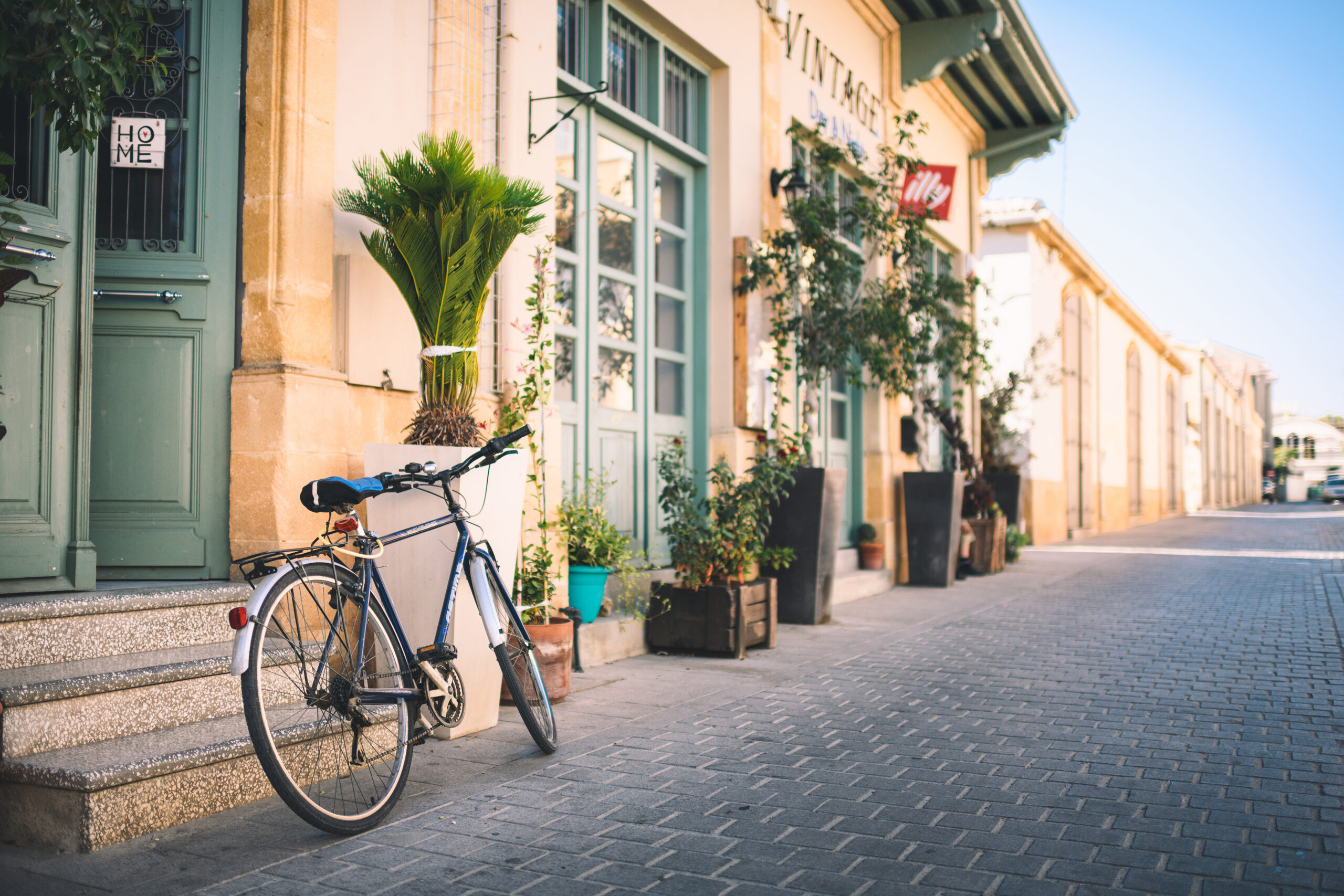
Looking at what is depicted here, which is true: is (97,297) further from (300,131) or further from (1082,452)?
(1082,452)

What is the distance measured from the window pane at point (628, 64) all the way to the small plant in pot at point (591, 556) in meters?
2.81

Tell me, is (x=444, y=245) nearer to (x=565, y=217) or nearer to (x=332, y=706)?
(x=332, y=706)

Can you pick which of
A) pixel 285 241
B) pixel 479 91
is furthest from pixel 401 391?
pixel 479 91

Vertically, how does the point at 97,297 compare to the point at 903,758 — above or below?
above

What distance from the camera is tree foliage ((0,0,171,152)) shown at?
2.83m

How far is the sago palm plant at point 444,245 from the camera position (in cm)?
424

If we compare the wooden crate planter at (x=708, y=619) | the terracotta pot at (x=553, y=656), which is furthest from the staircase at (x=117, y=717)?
the wooden crate planter at (x=708, y=619)

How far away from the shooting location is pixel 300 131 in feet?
14.4

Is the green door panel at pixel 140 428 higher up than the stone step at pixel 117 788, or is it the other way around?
the green door panel at pixel 140 428

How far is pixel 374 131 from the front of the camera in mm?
4777

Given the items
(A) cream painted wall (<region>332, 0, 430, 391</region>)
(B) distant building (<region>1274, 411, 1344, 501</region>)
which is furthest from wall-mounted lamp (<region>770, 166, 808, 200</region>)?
(B) distant building (<region>1274, 411, 1344, 501</region>)

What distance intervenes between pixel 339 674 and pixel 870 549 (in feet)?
25.6

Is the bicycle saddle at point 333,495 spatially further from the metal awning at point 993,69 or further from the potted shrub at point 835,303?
the metal awning at point 993,69

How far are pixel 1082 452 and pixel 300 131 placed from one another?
819 inches
